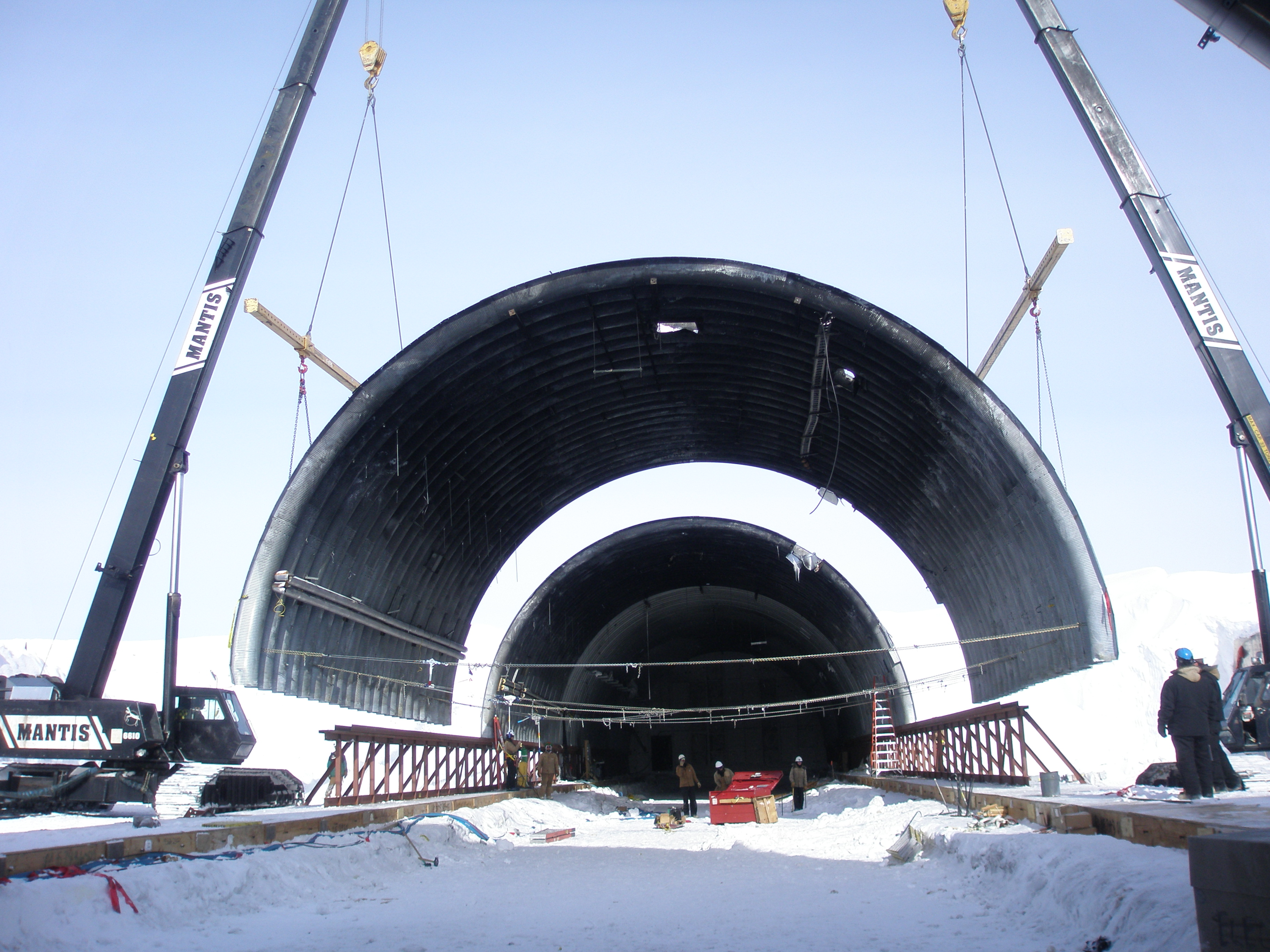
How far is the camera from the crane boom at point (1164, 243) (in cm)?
1366

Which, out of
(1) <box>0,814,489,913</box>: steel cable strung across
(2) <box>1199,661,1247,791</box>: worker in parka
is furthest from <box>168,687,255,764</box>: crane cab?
(2) <box>1199,661,1247,791</box>: worker in parka

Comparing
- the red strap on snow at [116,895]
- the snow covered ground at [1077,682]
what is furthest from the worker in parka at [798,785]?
the red strap on snow at [116,895]

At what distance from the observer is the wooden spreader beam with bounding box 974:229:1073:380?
1538 cm

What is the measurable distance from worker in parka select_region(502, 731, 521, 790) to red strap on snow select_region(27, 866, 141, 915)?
15.2 meters

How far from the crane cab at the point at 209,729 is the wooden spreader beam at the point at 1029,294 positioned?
40.3ft

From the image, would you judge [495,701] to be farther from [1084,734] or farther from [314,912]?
[1084,734]

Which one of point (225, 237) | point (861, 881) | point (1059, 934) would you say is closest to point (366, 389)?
point (225, 237)

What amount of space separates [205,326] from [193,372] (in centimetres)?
87

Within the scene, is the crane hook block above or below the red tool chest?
above

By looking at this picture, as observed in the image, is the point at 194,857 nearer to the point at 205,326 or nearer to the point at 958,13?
the point at 205,326

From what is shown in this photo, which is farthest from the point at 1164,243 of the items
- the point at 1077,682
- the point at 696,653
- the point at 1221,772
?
the point at 1077,682

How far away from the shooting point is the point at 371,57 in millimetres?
18438

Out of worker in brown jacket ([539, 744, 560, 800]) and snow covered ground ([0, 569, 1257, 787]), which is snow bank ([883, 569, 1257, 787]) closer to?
snow covered ground ([0, 569, 1257, 787])

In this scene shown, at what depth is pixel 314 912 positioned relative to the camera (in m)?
7.29
